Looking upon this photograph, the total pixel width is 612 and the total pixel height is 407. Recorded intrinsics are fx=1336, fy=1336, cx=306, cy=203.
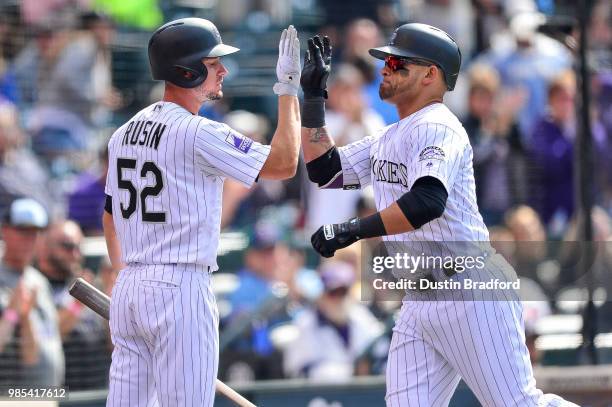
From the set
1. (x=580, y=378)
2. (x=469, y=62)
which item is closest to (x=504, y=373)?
(x=580, y=378)

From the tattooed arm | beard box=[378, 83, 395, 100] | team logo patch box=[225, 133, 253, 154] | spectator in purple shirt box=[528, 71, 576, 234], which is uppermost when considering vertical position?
spectator in purple shirt box=[528, 71, 576, 234]

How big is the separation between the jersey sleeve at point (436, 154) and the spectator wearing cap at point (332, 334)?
10.4 feet

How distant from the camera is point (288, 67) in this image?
493 cm

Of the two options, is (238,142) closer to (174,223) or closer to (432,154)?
(174,223)

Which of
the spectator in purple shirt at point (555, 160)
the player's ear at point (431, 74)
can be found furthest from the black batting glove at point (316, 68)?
the spectator in purple shirt at point (555, 160)

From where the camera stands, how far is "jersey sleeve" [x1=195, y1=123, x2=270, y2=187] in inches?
187

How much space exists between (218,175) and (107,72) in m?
4.31

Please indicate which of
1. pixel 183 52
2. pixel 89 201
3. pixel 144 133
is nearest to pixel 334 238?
pixel 144 133

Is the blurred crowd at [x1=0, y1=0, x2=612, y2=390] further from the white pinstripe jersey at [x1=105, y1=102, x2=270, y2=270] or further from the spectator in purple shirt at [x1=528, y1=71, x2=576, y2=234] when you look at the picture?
the white pinstripe jersey at [x1=105, y1=102, x2=270, y2=270]

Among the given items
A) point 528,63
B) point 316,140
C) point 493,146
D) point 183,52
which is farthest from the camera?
point 528,63

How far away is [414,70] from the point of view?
5.08 meters

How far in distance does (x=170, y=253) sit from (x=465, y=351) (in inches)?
44.3

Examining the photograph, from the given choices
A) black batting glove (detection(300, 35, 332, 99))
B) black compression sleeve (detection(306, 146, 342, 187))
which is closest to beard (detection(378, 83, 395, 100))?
black batting glove (detection(300, 35, 332, 99))

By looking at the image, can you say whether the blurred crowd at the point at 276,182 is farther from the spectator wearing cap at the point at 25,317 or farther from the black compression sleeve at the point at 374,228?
the black compression sleeve at the point at 374,228
